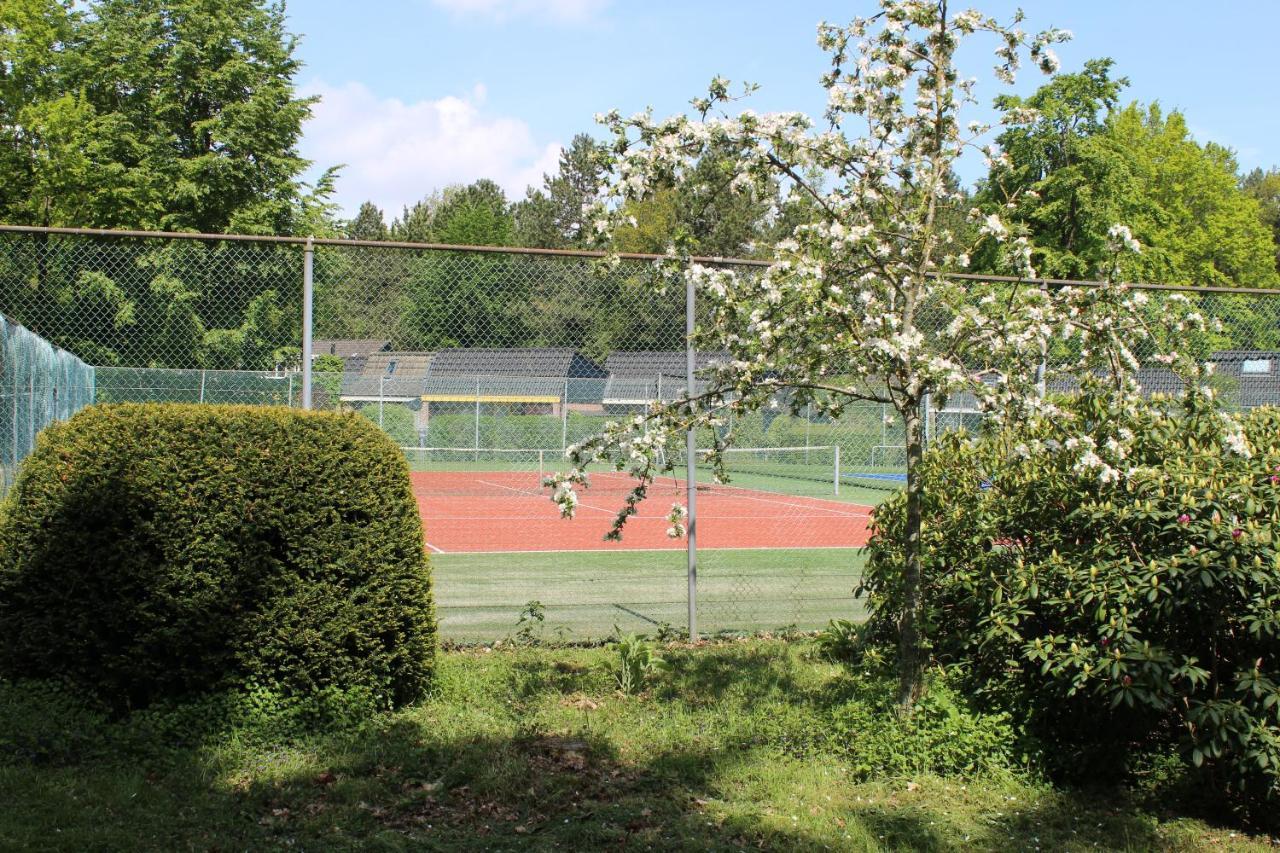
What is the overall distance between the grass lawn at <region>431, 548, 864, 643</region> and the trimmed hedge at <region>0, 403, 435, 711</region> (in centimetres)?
180

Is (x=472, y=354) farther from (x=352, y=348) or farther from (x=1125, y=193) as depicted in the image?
(x=1125, y=193)

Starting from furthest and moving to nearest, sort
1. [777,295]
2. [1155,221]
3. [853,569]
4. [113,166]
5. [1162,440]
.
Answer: [1155,221] < [113,166] < [853,569] < [1162,440] < [777,295]

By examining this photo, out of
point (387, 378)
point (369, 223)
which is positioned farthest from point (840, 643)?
point (369, 223)

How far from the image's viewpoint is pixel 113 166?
94.0 feet

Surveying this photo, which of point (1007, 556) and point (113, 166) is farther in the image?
point (113, 166)

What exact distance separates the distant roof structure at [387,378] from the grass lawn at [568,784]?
487 centimetres

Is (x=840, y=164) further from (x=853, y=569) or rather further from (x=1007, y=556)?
(x=853, y=569)

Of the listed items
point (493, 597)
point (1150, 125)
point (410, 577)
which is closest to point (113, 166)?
point (493, 597)

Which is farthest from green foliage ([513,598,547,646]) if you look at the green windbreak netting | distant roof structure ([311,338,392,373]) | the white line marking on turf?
the white line marking on turf

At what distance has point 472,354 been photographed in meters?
8.88

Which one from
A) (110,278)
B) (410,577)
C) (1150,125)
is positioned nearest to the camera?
(410,577)

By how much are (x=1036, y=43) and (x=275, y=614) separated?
478 centimetres

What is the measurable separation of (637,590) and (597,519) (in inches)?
350

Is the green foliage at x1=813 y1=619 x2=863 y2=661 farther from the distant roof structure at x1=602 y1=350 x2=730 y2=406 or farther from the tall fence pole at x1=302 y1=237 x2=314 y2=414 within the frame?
the tall fence pole at x1=302 y1=237 x2=314 y2=414
